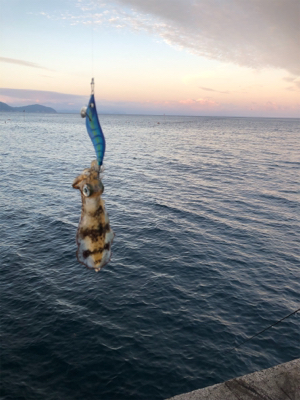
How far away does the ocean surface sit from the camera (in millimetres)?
16453

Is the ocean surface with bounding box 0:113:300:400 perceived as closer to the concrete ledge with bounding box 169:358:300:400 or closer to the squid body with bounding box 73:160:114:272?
the concrete ledge with bounding box 169:358:300:400

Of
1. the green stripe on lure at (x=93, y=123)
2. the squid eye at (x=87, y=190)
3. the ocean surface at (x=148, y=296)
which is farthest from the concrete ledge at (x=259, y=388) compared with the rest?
the green stripe on lure at (x=93, y=123)

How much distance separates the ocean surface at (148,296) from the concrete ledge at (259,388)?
3147 mm

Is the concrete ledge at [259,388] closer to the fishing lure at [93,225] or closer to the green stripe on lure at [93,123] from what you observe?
the fishing lure at [93,225]

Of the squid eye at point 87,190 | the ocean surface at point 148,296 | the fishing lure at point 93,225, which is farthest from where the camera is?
the ocean surface at point 148,296

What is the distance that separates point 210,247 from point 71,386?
59.4 feet

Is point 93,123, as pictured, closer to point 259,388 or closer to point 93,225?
point 93,225

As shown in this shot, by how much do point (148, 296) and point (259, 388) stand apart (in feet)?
35.0

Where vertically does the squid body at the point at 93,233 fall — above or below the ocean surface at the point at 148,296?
above

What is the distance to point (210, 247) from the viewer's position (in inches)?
1174

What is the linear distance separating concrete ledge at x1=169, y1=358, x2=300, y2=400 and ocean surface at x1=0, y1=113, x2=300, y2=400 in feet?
10.3

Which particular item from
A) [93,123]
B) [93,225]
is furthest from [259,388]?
[93,123]

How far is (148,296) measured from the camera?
73.6 feet

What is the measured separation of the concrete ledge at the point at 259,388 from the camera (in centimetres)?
1262
